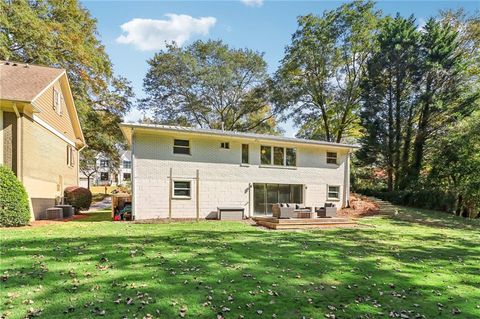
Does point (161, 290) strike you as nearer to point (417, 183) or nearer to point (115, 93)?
point (417, 183)

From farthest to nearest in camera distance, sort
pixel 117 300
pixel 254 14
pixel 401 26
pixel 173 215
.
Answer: pixel 401 26 → pixel 173 215 → pixel 254 14 → pixel 117 300

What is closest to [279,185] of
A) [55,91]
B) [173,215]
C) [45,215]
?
[173,215]

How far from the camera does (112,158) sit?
101 feet

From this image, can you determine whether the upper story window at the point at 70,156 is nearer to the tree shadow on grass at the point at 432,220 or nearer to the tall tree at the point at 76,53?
the tall tree at the point at 76,53

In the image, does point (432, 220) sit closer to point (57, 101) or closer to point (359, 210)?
point (359, 210)

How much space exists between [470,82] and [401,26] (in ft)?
25.3

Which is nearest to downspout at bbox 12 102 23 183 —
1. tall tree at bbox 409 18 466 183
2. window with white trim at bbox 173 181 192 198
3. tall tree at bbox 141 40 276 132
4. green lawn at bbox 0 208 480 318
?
green lawn at bbox 0 208 480 318

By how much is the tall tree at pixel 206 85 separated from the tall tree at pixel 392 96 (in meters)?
11.1

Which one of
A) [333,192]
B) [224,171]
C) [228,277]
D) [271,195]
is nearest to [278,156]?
[271,195]

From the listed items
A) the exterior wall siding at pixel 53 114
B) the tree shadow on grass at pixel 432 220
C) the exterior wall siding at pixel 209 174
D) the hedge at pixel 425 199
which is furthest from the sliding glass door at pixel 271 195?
the exterior wall siding at pixel 53 114

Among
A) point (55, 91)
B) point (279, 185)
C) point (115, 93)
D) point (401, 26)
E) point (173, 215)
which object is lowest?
point (173, 215)

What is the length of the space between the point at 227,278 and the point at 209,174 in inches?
438

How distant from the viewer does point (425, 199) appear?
22.3 metres

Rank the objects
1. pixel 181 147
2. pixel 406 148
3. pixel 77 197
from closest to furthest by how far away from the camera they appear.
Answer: pixel 181 147 → pixel 77 197 → pixel 406 148
